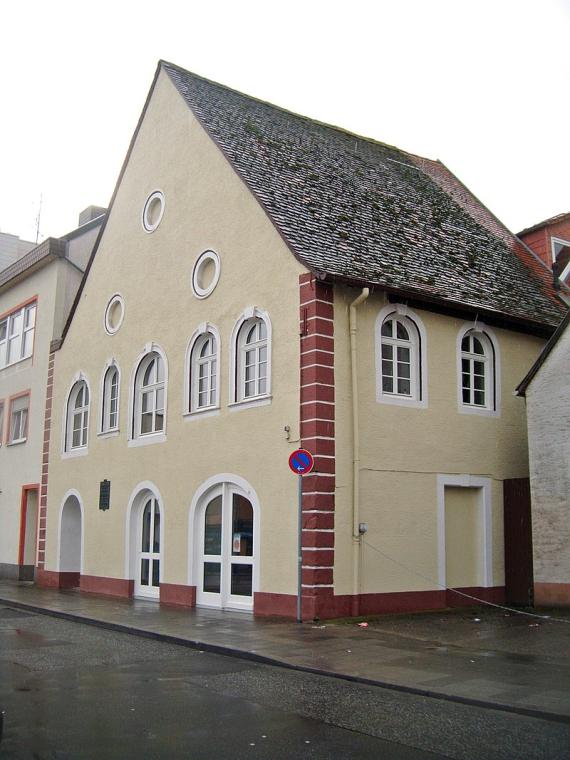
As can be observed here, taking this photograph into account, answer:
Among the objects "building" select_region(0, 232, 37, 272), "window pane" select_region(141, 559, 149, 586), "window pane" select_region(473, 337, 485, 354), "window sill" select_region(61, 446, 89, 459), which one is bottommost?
"window pane" select_region(141, 559, 149, 586)

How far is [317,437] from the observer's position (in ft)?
48.9

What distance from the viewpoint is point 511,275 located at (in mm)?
20141

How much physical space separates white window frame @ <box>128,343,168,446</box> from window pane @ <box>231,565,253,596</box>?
401cm

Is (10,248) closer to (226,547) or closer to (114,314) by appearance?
(114,314)

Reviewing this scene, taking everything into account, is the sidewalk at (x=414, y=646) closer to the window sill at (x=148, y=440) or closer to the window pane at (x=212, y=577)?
the window pane at (x=212, y=577)

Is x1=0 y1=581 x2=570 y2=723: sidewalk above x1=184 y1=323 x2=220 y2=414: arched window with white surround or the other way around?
the other way around

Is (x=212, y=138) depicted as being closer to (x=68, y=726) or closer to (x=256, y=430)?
(x=256, y=430)

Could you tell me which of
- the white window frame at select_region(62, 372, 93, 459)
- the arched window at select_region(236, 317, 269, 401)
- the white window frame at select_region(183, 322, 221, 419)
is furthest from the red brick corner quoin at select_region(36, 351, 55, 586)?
the arched window at select_region(236, 317, 269, 401)

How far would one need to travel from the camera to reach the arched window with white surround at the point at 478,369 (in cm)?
1761

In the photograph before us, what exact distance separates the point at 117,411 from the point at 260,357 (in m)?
6.20

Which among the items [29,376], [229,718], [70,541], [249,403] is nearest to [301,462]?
[249,403]

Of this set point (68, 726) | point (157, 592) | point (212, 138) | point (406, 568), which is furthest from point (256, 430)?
point (68, 726)

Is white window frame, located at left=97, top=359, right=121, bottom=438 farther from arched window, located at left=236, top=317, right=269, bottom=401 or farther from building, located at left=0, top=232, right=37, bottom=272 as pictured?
building, located at left=0, top=232, right=37, bottom=272

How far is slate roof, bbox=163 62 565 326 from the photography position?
54.5 ft
